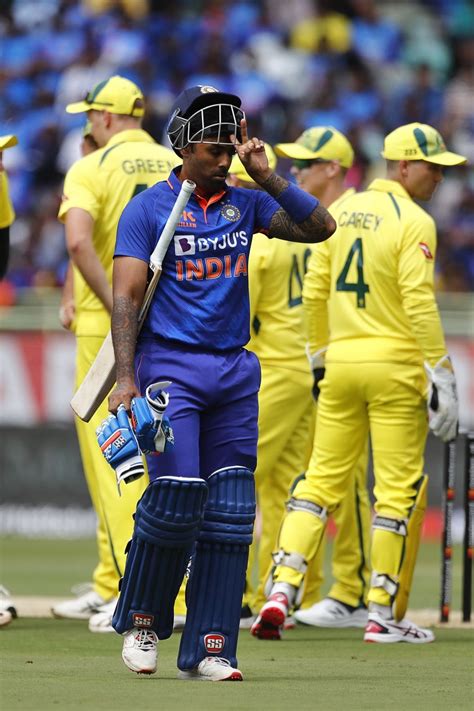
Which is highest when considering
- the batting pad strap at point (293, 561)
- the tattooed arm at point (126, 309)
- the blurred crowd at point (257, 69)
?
the blurred crowd at point (257, 69)

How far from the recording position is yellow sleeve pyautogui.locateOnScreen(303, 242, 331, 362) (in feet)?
27.3

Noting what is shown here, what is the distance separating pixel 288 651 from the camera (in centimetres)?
724

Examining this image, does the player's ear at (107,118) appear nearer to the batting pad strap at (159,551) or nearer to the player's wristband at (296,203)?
the player's wristband at (296,203)

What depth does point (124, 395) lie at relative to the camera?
18.8ft

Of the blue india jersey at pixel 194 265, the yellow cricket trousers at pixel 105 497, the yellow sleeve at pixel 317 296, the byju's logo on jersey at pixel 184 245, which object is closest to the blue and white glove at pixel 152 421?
the blue india jersey at pixel 194 265

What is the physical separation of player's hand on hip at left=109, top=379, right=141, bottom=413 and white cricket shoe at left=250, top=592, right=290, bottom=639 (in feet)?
7.37

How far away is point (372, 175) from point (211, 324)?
37.4 feet

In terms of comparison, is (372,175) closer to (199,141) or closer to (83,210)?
(83,210)

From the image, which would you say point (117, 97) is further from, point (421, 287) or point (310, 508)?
point (310, 508)

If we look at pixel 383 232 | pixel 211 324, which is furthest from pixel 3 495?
pixel 211 324

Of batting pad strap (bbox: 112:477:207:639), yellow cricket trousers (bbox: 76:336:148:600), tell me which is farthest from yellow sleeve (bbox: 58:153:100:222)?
batting pad strap (bbox: 112:477:207:639)

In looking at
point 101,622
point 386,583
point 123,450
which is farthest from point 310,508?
point 123,450

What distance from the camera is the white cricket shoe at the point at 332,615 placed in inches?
337

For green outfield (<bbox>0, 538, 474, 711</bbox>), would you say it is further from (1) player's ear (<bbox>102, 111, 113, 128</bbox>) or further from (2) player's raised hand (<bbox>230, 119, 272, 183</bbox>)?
(1) player's ear (<bbox>102, 111, 113, 128</bbox>)
